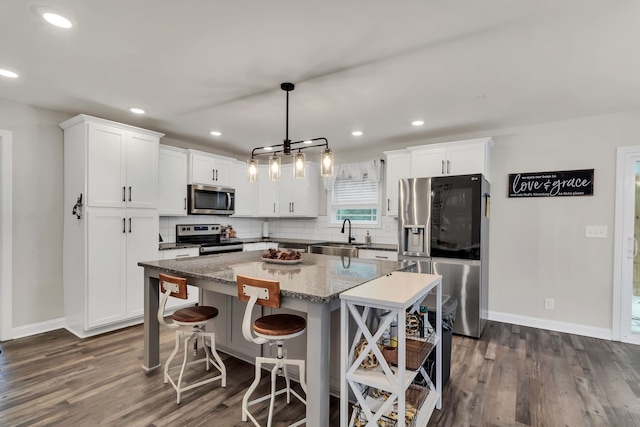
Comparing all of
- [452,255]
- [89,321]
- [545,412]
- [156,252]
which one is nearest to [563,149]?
[452,255]

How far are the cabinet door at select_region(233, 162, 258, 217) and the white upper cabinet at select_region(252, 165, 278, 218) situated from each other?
0.09 metres

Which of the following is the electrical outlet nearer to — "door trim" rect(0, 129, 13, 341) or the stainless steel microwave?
the stainless steel microwave

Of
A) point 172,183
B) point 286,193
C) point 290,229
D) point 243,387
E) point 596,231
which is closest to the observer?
point 243,387

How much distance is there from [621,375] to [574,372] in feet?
1.16

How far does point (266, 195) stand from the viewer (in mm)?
5516

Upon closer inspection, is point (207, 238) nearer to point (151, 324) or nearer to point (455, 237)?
point (151, 324)

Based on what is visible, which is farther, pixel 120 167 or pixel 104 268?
pixel 120 167

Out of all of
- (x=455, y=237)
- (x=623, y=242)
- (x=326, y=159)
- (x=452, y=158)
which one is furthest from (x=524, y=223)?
(x=326, y=159)

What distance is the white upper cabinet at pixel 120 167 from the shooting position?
329 centimetres

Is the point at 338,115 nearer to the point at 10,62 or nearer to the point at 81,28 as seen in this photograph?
the point at 81,28

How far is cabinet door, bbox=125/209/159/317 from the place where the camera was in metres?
3.59

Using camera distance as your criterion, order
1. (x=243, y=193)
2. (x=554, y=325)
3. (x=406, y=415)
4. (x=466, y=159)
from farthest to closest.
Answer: (x=243, y=193)
(x=466, y=159)
(x=554, y=325)
(x=406, y=415)

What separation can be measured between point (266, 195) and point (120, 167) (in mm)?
2385

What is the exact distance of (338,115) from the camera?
11.4 ft
